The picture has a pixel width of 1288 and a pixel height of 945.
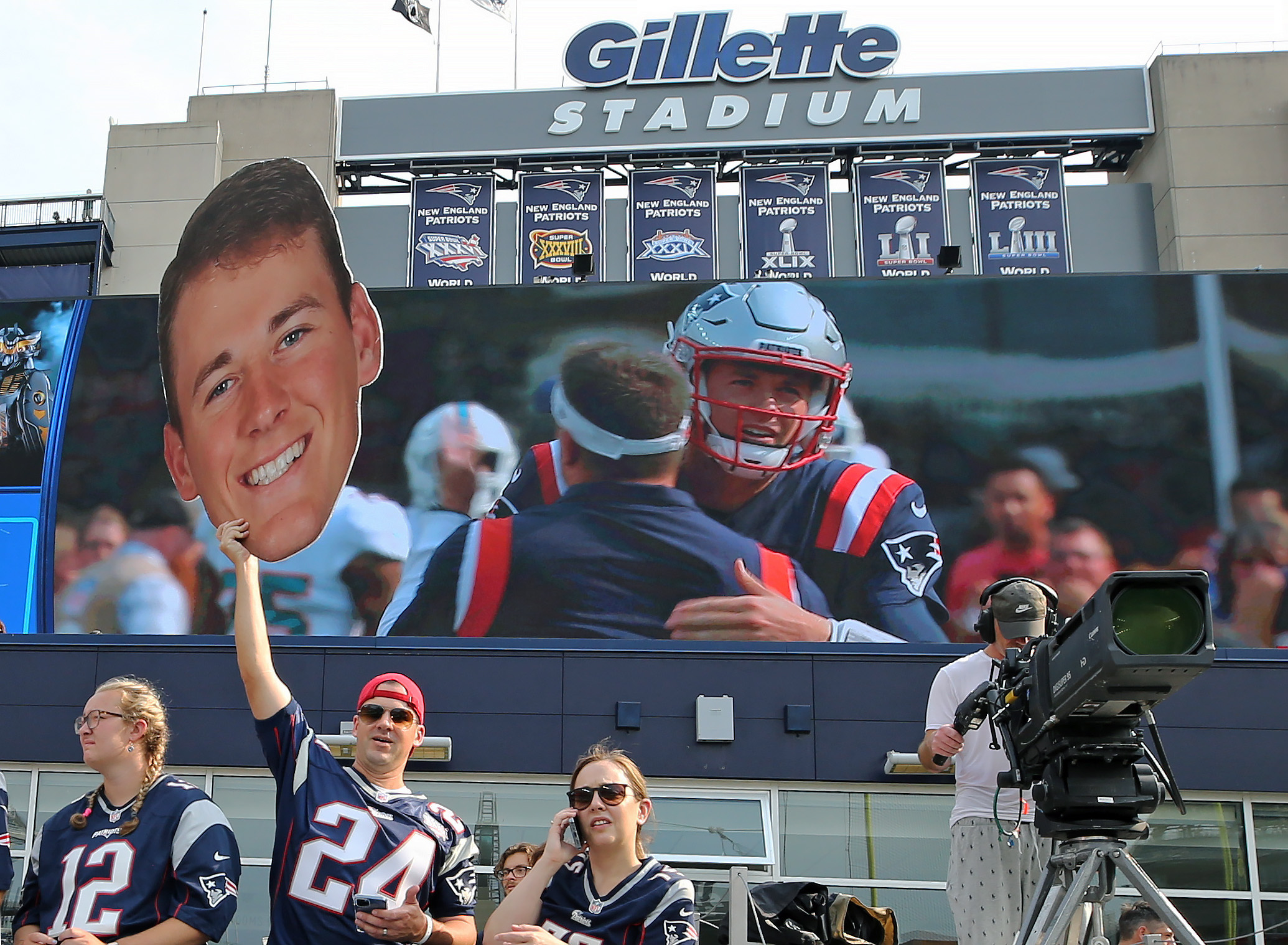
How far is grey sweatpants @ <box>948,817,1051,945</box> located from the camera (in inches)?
152

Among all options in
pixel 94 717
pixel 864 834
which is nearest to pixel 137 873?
pixel 94 717

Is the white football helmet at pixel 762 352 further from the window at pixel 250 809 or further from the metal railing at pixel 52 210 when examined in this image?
the metal railing at pixel 52 210

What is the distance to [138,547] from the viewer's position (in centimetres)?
1046

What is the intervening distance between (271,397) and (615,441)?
3.02 metres

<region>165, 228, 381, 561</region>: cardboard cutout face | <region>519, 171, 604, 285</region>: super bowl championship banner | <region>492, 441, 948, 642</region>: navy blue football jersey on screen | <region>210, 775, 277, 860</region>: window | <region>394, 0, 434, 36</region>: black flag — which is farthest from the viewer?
<region>394, 0, 434, 36</region>: black flag

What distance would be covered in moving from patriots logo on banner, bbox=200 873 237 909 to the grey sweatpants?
2.23 metres

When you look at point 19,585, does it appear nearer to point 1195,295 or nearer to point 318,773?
point 318,773

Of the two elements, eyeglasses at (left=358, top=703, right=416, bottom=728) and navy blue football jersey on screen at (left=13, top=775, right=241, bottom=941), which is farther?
eyeglasses at (left=358, top=703, right=416, bottom=728)

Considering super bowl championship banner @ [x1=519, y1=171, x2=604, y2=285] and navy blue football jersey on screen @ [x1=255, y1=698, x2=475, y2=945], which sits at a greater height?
super bowl championship banner @ [x1=519, y1=171, x2=604, y2=285]

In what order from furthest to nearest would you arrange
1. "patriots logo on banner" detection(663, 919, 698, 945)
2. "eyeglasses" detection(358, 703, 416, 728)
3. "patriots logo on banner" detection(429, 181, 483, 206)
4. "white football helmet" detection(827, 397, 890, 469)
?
"patriots logo on banner" detection(429, 181, 483, 206)
"white football helmet" detection(827, 397, 890, 469)
"eyeglasses" detection(358, 703, 416, 728)
"patriots logo on banner" detection(663, 919, 698, 945)

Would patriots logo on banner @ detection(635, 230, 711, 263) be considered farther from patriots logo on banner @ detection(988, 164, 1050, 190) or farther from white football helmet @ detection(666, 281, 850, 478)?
white football helmet @ detection(666, 281, 850, 478)

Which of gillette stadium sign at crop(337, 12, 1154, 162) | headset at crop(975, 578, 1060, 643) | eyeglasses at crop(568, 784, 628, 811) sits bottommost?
eyeglasses at crop(568, 784, 628, 811)

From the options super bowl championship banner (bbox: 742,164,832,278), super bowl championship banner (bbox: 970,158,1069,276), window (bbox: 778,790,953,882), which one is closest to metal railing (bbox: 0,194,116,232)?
super bowl championship banner (bbox: 742,164,832,278)

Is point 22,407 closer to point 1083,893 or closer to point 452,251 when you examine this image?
point 452,251
